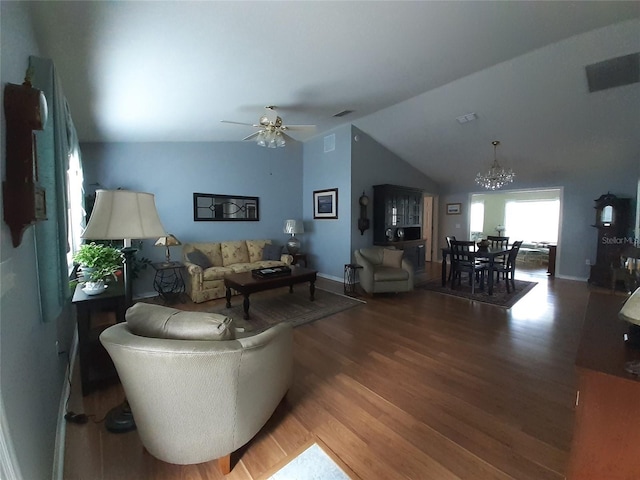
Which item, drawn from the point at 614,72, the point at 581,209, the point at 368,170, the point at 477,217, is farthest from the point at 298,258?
the point at 477,217

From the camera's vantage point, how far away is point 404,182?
640 cm

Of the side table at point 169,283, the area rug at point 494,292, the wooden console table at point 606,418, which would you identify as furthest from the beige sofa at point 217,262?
the wooden console table at point 606,418

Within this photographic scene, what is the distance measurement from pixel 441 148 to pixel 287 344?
17.7ft

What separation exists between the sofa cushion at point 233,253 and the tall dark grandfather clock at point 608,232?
661cm

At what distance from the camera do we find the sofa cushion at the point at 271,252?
5203 millimetres

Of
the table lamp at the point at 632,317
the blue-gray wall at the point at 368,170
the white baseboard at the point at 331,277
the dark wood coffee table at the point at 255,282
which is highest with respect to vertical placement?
the blue-gray wall at the point at 368,170

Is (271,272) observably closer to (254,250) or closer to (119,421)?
(254,250)

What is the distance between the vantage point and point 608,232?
4.92 m

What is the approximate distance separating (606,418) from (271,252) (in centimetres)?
475

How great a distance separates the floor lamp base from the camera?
1.65 m

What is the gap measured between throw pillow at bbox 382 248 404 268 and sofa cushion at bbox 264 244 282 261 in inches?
78.1

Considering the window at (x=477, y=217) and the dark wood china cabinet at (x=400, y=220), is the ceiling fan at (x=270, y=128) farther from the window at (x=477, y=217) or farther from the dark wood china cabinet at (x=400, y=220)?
the window at (x=477, y=217)

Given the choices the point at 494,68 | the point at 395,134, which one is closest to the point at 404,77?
the point at 494,68

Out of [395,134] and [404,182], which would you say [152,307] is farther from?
[404,182]
